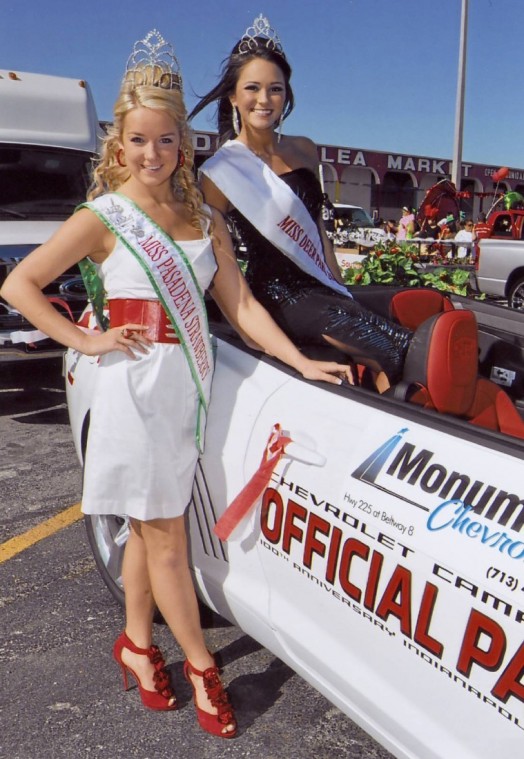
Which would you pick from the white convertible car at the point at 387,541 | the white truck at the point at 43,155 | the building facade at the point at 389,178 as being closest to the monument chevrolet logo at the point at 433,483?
the white convertible car at the point at 387,541

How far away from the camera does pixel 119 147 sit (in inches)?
79.6

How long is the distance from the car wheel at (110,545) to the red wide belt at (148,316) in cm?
94

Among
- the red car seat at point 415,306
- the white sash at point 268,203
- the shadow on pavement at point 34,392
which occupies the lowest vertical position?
the shadow on pavement at point 34,392

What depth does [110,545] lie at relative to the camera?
9.04 ft

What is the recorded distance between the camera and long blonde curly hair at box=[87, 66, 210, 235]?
1.96m

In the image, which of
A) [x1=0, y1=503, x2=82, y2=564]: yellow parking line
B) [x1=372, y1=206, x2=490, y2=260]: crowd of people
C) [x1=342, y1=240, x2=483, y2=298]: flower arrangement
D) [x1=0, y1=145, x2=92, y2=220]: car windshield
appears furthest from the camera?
[x1=372, y1=206, x2=490, y2=260]: crowd of people

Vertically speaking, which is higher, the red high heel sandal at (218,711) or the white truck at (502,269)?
the white truck at (502,269)

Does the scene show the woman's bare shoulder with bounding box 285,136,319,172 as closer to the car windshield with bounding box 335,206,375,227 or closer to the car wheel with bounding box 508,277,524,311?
the car wheel with bounding box 508,277,524,311

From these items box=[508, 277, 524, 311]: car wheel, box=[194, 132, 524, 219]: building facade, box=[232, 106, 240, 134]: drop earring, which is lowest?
box=[508, 277, 524, 311]: car wheel

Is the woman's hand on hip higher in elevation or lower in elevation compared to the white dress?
higher

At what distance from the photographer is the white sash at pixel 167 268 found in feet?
6.38

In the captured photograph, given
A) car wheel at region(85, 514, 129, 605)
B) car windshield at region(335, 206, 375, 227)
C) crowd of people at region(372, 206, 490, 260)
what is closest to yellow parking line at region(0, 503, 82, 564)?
car wheel at region(85, 514, 129, 605)

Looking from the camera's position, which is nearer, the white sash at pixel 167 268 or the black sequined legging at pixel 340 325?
the white sash at pixel 167 268

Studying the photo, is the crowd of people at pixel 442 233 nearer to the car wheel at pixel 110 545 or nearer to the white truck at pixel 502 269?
the white truck at pixel 502 269
